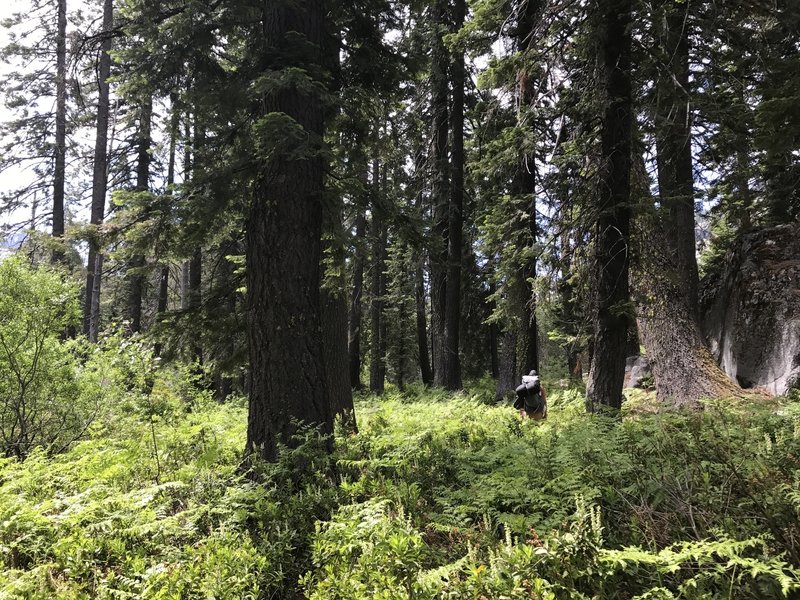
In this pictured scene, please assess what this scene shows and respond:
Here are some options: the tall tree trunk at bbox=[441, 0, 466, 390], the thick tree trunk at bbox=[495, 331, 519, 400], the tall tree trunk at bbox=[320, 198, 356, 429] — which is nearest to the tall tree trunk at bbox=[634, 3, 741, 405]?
the thick tree trunk at bbox=[495, 331, 519, 400]

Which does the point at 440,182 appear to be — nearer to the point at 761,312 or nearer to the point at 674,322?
the point at 674,322

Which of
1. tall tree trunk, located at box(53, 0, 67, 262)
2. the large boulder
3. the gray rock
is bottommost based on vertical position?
the gray rock

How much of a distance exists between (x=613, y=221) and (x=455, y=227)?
25.5 feet

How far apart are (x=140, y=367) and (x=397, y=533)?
190 inches

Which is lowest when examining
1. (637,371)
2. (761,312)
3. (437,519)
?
(437,519)

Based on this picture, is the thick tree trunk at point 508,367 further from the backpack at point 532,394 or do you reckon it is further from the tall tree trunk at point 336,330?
the tall tree trunk at point 336,330

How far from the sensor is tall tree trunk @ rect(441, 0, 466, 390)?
1355 cm

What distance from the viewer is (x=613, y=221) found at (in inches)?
248

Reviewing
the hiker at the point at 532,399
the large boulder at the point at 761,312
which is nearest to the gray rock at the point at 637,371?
the large boulder at the point at 761,312

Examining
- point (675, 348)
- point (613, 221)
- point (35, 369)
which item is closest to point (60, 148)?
point (35, 369)

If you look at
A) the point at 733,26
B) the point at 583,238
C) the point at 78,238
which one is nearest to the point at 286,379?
the point at 78,238

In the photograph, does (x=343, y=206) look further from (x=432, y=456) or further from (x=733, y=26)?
(x=733, y=26)

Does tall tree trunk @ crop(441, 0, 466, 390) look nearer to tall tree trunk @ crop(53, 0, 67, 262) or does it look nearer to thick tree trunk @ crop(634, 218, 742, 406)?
thick tree trunk @ crop(634, 218, 742, 406)

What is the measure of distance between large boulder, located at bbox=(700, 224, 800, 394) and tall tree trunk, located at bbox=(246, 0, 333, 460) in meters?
7.58
